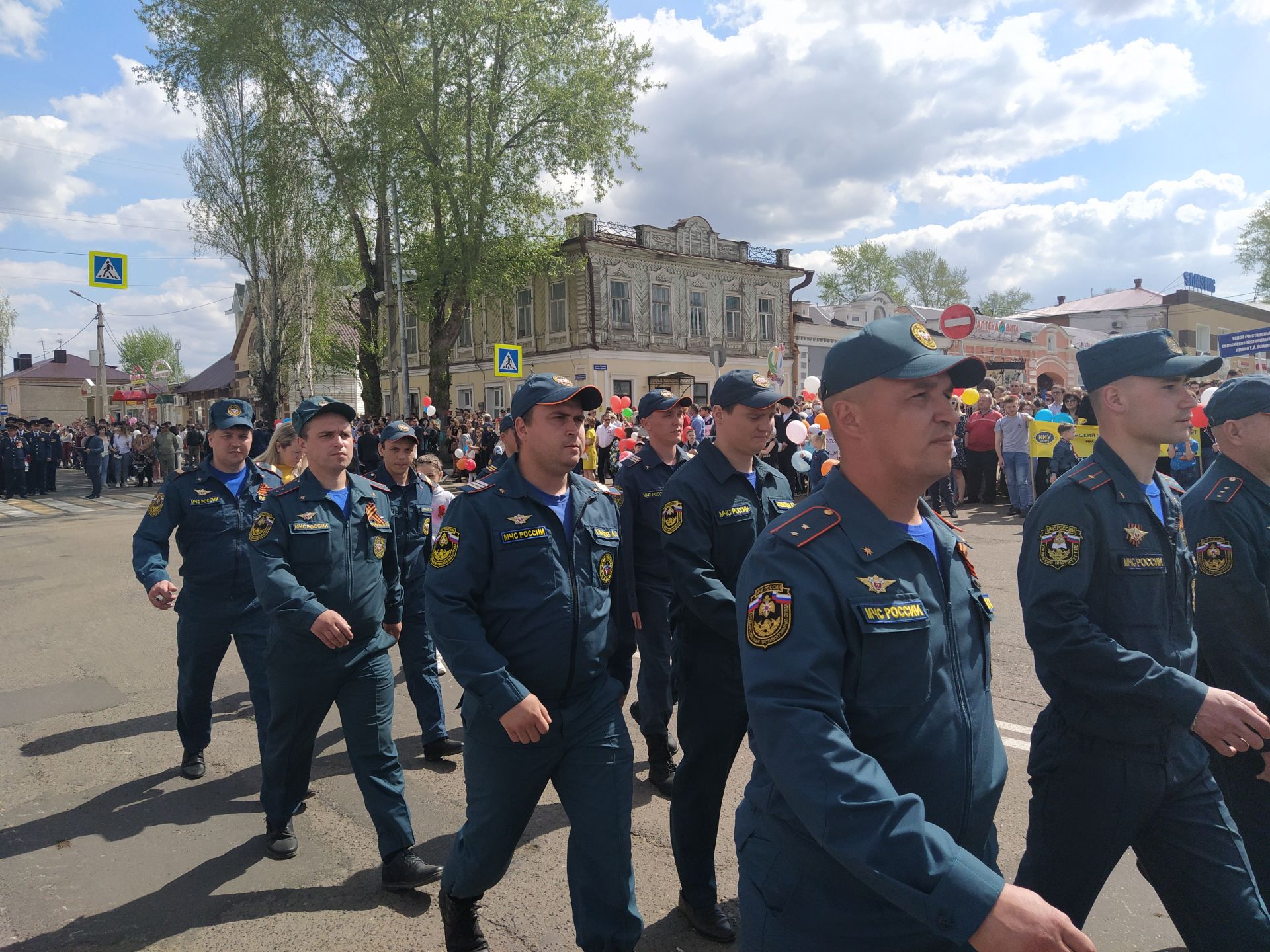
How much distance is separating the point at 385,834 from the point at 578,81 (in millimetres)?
26838

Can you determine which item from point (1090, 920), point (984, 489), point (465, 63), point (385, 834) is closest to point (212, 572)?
point (385, 834)

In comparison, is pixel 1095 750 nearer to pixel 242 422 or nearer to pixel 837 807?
pixel 837 807

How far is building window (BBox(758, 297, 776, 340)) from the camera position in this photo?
38.9 metres

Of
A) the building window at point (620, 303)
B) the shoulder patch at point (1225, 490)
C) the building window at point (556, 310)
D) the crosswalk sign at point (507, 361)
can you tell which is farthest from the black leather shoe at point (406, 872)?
the building window at point (556, 310)

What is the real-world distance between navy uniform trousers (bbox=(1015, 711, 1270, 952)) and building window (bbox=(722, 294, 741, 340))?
3609 centimetres

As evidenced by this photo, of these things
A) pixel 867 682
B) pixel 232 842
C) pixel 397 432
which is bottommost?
pixel 232 842

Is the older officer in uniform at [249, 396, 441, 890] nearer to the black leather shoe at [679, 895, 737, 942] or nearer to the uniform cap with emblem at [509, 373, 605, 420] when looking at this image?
the black leather shoe at [679, 895, 737, 942]

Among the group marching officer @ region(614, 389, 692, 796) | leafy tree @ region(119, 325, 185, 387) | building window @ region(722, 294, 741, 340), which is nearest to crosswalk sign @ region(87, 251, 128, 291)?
marching officer @ region(614, 389, 692, 796)

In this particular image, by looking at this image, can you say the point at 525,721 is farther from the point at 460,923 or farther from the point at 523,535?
the point at 460,923

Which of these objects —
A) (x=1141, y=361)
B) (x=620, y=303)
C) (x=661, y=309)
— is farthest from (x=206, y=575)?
(x=661, y=309)

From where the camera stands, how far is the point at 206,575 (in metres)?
4.84

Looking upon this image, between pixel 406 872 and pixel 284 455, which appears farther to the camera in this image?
pixel 284 455

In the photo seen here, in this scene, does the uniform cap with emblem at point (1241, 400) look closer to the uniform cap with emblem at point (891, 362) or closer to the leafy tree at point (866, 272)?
the uniform cap with emblem at point (891, 362)

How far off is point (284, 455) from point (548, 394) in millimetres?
3422
